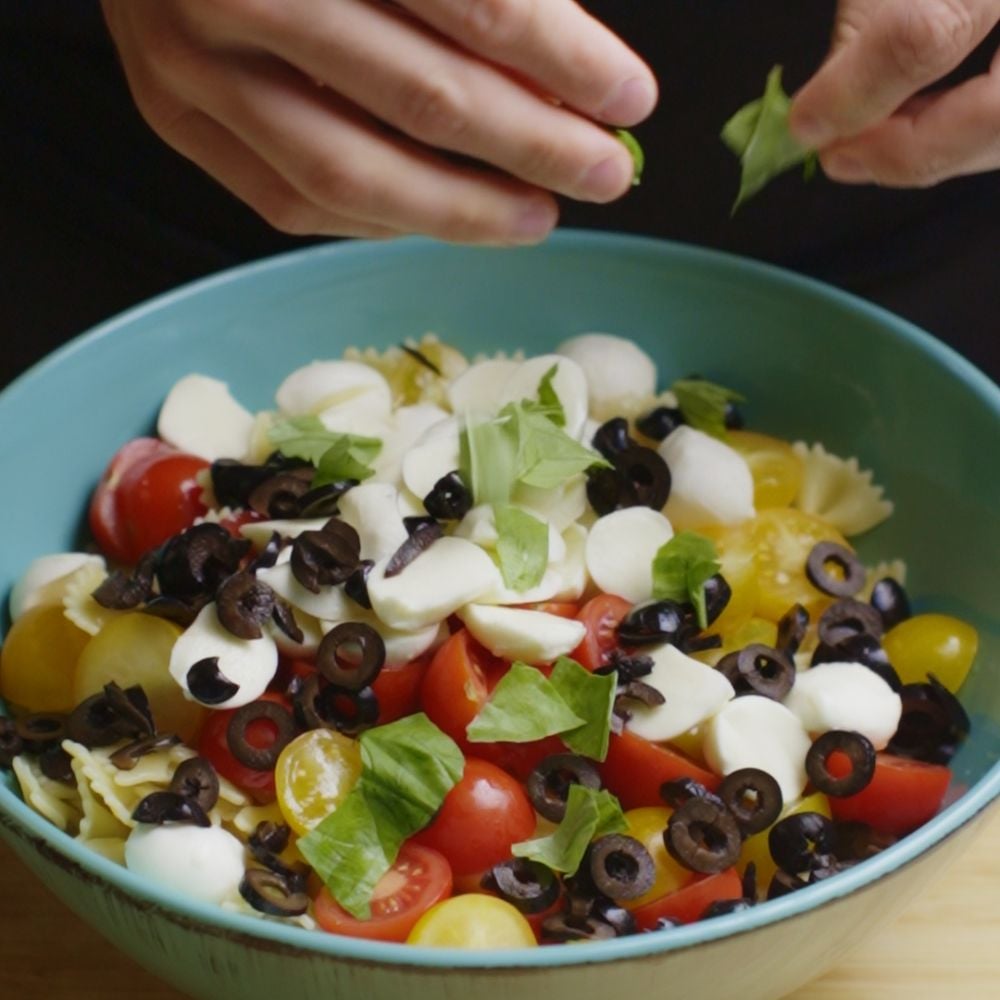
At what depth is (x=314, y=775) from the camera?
1093 mm

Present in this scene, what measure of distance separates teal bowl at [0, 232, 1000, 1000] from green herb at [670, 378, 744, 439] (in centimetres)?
8

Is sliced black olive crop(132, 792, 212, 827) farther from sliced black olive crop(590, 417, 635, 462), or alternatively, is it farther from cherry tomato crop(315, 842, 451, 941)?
sliced black olive crop(590, 417, 635, 462)

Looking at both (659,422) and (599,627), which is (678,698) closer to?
(599,627)

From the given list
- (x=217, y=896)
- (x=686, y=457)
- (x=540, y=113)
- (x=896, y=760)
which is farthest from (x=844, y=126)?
(x=217, y=896)

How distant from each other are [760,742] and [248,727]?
412 mm

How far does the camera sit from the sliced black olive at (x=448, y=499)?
4.15ft

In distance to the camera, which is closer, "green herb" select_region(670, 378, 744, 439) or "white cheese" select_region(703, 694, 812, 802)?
"white cheese" select_region(703, 694, 812, 802)

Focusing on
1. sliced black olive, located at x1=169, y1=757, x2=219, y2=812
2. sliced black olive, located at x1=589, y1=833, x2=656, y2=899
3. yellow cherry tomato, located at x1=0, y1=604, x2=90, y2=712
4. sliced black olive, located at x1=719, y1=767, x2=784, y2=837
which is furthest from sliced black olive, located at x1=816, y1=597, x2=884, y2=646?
yellow cherry tomato, located at x1=0, y1=604, x2=90, y2=712

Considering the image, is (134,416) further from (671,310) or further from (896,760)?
(896,760)

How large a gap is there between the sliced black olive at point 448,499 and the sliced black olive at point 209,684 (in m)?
0.26

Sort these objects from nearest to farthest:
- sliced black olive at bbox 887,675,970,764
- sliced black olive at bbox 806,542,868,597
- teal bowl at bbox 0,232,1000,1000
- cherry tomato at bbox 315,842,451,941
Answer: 1. teal bowl at bbox 0,232,1000,1000
2. cherry tomato at bbox 315,842,451,941
3. sliced black olive at bbox 887,675,970,764
4. sliced black olive at bbox 806,542,868,597

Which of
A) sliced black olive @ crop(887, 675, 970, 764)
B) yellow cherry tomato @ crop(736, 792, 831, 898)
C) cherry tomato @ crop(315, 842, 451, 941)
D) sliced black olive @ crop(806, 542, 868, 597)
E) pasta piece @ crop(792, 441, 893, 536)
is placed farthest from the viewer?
pasta piece @ crop(792, 441, 893, 536)

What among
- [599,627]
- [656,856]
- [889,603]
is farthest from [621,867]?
[889,603]

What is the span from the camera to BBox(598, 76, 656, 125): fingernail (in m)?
0.95
